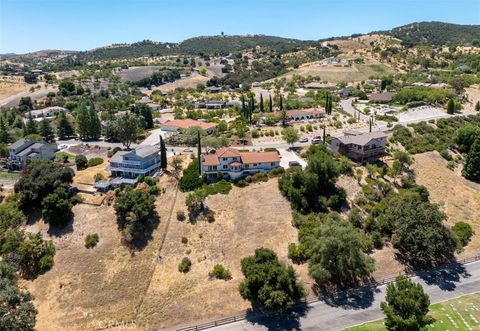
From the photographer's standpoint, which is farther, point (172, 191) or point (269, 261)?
point (172, 191)

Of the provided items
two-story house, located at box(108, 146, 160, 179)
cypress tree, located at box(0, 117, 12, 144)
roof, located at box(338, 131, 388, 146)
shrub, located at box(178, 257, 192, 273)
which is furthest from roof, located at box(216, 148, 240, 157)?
cypress tree, located at box(0, 117, 12, 144)

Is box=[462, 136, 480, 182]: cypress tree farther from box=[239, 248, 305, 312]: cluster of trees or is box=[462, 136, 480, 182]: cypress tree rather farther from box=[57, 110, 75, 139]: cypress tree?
box=[57, 110, 75, 139]: cypress tree

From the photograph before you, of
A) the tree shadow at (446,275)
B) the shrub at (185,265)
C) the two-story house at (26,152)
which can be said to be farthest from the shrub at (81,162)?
the tree shadow at (446,275)

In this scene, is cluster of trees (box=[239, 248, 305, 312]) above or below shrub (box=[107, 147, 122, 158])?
below

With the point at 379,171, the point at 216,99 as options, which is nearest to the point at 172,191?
the point at 379,171

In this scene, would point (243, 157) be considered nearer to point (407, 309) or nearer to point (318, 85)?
point (407, 309)

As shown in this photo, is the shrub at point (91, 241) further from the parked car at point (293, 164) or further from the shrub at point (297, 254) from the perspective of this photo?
the parked car at point (293, 164)

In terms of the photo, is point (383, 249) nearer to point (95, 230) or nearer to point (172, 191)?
point (172, 191)
